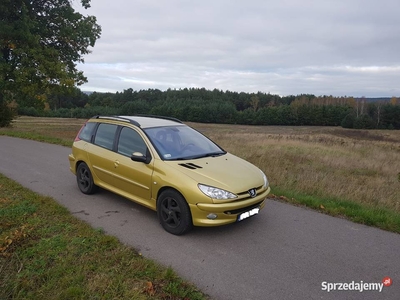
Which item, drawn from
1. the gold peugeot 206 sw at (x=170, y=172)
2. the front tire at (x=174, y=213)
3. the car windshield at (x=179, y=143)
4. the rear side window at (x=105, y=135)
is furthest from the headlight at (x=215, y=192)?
the rear side window at (x=105, y=135)

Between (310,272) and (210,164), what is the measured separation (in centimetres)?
200

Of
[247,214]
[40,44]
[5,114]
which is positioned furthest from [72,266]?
[5,114]

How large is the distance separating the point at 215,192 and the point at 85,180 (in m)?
3.21

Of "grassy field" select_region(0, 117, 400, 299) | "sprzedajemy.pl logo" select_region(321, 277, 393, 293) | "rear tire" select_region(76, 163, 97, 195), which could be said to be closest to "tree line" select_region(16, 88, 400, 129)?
"rear tire" select_region(76, 163, 97, 195)

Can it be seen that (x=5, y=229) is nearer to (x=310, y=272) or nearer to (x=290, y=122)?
(x=310, y=272)

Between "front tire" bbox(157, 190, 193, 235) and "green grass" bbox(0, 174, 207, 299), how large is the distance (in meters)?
0.74

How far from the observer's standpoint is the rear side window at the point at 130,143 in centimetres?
497

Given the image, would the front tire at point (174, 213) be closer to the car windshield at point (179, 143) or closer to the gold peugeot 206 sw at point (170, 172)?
the gold peugeot 206 sw at point (170, 172)

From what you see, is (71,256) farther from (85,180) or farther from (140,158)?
(85,180)

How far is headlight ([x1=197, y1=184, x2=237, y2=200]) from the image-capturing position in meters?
3.99

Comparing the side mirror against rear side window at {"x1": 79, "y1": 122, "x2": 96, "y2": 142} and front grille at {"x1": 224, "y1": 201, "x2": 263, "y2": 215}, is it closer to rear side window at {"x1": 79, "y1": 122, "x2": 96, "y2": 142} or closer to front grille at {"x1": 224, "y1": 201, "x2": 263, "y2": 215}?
front grille at {"x1": 224, "y1": 201, "x2": 263, "y2": 215}

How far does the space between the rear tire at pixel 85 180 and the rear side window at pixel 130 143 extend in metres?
1.13

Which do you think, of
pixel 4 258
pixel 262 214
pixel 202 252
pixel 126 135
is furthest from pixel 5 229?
pixel 262 214

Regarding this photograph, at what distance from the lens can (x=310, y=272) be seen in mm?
3414
